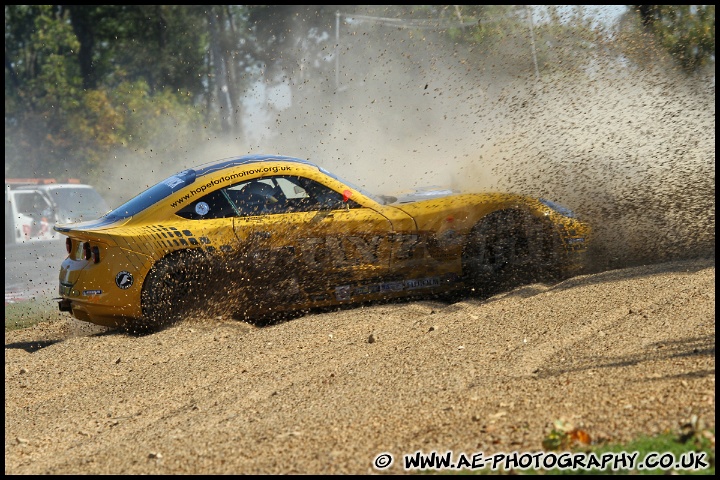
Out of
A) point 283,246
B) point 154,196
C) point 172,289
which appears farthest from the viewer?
point 154,196

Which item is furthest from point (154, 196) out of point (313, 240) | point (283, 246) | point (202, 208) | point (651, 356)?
point (651, 356)

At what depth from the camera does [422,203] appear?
347 inches

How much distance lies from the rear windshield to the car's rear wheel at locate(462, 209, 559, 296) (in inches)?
111

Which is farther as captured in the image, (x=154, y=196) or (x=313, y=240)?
(x=154, y=196)

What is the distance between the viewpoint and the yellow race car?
319 inches

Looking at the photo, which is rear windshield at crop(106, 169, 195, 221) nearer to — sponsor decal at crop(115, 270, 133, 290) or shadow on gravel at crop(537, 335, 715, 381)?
sponsor decal at crop(115, 270, 133, 290)

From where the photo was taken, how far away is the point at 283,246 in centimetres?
827

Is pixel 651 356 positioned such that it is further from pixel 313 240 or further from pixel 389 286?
pixel 313 240

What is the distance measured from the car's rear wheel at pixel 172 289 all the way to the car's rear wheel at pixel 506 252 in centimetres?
261

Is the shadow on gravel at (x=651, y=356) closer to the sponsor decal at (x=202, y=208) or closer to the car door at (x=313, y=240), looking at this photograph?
the car door at (x=313, y=240)

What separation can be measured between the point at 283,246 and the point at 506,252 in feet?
7.35

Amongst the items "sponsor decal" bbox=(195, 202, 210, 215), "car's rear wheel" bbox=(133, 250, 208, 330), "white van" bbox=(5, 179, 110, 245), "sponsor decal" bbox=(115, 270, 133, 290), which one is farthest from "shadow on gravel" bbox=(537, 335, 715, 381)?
"white van" bbox=(5, 179, 110, 245)

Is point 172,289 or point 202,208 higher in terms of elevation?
point 202,208

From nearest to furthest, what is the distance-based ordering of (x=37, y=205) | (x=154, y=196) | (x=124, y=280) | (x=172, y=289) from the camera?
1. (x=124, y=280)
2. (x=172, y=289)
3. (x=154, y=196)
4. (x=37, y=205)
